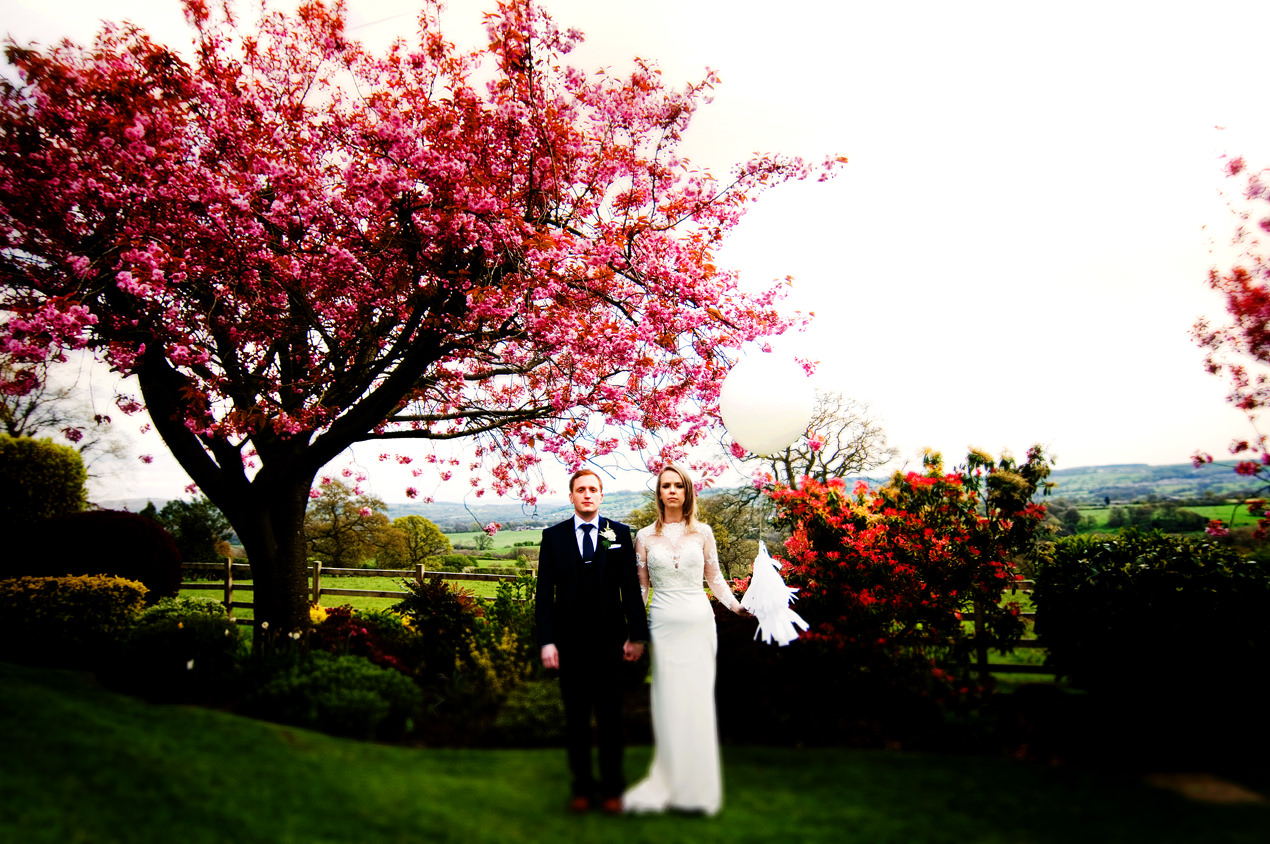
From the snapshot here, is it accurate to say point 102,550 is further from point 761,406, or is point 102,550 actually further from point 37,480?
point 761,406

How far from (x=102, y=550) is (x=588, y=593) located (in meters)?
10.6

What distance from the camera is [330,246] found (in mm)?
7379

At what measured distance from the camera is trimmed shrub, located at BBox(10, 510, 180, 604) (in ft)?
35.1

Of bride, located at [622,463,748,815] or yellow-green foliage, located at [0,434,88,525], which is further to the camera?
yellow-green foliage, located at [0,434,88,525]

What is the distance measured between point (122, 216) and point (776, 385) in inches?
276

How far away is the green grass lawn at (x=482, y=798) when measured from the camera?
11.5ft

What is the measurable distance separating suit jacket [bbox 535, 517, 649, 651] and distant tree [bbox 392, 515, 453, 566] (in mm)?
17212

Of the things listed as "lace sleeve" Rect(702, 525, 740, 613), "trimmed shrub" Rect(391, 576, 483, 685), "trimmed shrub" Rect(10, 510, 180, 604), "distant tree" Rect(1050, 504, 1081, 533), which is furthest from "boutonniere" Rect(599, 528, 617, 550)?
"distant tree" Rect(1050, 504, 1081, 533)

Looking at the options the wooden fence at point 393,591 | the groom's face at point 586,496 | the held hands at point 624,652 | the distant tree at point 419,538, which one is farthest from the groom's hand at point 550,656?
the distant tree at point 419,538

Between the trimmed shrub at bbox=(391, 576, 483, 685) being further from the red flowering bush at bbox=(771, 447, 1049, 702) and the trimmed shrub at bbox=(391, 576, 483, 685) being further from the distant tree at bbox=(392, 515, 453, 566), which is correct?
the distant tree at bbox=(392, 515, 453, 566)

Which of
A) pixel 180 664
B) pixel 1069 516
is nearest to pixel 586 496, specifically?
pixel 180 664

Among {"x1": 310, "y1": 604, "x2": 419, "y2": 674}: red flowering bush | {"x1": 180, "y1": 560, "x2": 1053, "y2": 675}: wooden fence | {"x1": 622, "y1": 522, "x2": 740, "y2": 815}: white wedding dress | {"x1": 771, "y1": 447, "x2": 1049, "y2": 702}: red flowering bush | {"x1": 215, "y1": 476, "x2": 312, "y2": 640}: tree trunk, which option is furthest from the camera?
{"x1": 215, "y1": 476, "x2": 312, "y2": 640}: tree trunk

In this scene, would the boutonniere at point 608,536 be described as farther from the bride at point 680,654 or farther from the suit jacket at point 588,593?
the bride at point 680,654

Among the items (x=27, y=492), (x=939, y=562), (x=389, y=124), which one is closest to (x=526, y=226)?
(x=389, y=124)
